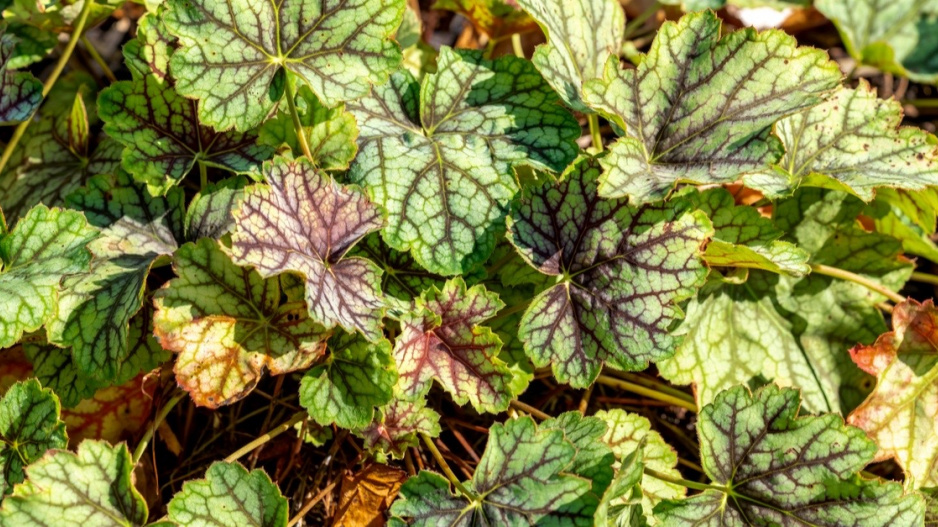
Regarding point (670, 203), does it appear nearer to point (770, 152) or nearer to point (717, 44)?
point (770, 152)

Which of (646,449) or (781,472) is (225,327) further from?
(781,472)

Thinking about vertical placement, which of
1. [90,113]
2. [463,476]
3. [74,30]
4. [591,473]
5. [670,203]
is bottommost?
[463,476]

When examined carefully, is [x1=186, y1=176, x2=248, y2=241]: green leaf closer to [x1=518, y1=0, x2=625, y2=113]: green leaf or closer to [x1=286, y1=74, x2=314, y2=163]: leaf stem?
[x1=286, y1=74, x2=314, y2=163]: leaf stem

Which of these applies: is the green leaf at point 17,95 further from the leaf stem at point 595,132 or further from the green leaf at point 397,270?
the leaf stem at point 595,132

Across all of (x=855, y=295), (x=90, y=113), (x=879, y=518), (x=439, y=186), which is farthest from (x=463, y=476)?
(x=90, y=113)

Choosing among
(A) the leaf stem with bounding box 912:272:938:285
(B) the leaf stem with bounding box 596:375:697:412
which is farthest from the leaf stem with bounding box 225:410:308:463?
(A) the leaf stem with bounding box 912:272:938:285

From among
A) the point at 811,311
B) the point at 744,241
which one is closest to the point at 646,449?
the point at 744,241
